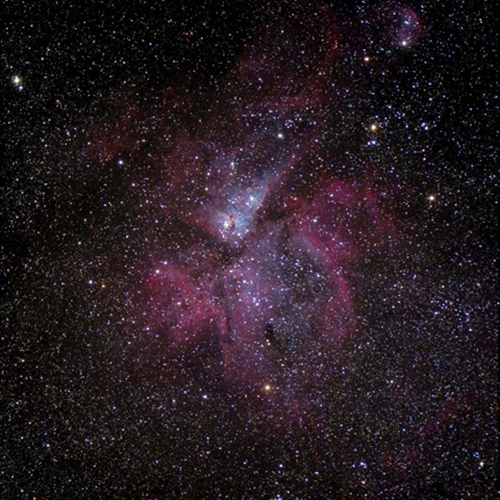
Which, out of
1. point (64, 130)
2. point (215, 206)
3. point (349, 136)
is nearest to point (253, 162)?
point (215, 206)

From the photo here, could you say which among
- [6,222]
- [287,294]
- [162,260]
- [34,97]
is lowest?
[287,294]

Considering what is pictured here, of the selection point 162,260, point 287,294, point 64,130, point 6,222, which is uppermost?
point 64,130

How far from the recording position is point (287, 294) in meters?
1.23

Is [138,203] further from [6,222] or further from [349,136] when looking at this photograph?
[349,136]

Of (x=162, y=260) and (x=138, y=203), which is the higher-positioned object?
(x=138, y=203)

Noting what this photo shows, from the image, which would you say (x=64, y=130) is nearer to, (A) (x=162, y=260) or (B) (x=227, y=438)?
(A) (x=162, y=260)

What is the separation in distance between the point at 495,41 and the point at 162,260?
132 cm

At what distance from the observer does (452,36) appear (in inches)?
46.6

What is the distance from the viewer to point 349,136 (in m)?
1.20

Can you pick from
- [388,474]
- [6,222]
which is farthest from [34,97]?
[388,474]

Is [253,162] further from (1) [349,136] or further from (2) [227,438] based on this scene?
(2) [227,438]

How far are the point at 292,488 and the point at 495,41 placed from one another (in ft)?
5.37

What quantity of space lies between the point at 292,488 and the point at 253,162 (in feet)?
3.66

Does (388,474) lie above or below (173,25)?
below
